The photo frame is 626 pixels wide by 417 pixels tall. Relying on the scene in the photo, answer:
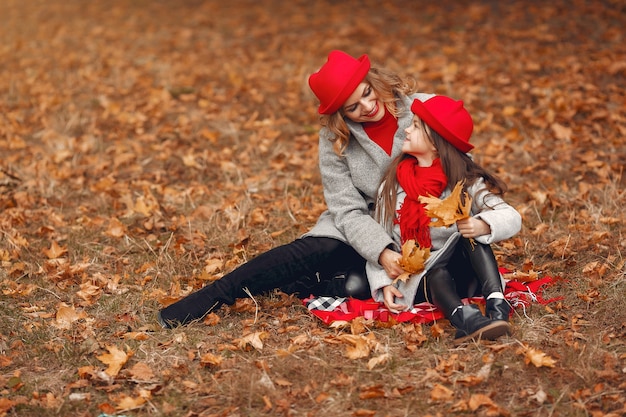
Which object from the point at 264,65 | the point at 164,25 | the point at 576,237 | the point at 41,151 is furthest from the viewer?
the point at 164,25

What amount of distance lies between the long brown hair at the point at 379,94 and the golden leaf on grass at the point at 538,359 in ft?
4.45

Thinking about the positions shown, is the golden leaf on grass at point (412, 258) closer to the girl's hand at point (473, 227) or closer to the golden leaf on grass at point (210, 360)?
the girl's hand at point (473, 227)

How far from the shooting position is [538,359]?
3039 mm

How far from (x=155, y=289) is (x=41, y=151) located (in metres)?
2.91

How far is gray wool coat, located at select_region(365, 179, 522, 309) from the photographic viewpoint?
11.1ft

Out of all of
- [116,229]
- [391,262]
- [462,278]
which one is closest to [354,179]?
[391,262]

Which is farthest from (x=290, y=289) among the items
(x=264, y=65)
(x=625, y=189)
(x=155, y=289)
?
(x=264, y=65)

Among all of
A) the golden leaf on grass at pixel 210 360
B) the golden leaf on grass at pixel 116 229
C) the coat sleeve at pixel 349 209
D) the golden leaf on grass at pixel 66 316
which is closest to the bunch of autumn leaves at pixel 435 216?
the coat sleeve at pixel 349 209

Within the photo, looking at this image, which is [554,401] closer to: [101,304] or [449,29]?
[101,304]

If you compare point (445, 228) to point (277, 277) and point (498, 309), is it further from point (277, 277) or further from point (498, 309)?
point (277, 277)

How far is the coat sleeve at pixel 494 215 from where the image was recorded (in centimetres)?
336

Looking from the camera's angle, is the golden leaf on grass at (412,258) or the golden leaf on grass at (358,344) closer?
the golden leaf on grass at (358,344)

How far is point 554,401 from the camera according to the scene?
285 centimetres

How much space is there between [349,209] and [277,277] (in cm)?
50
